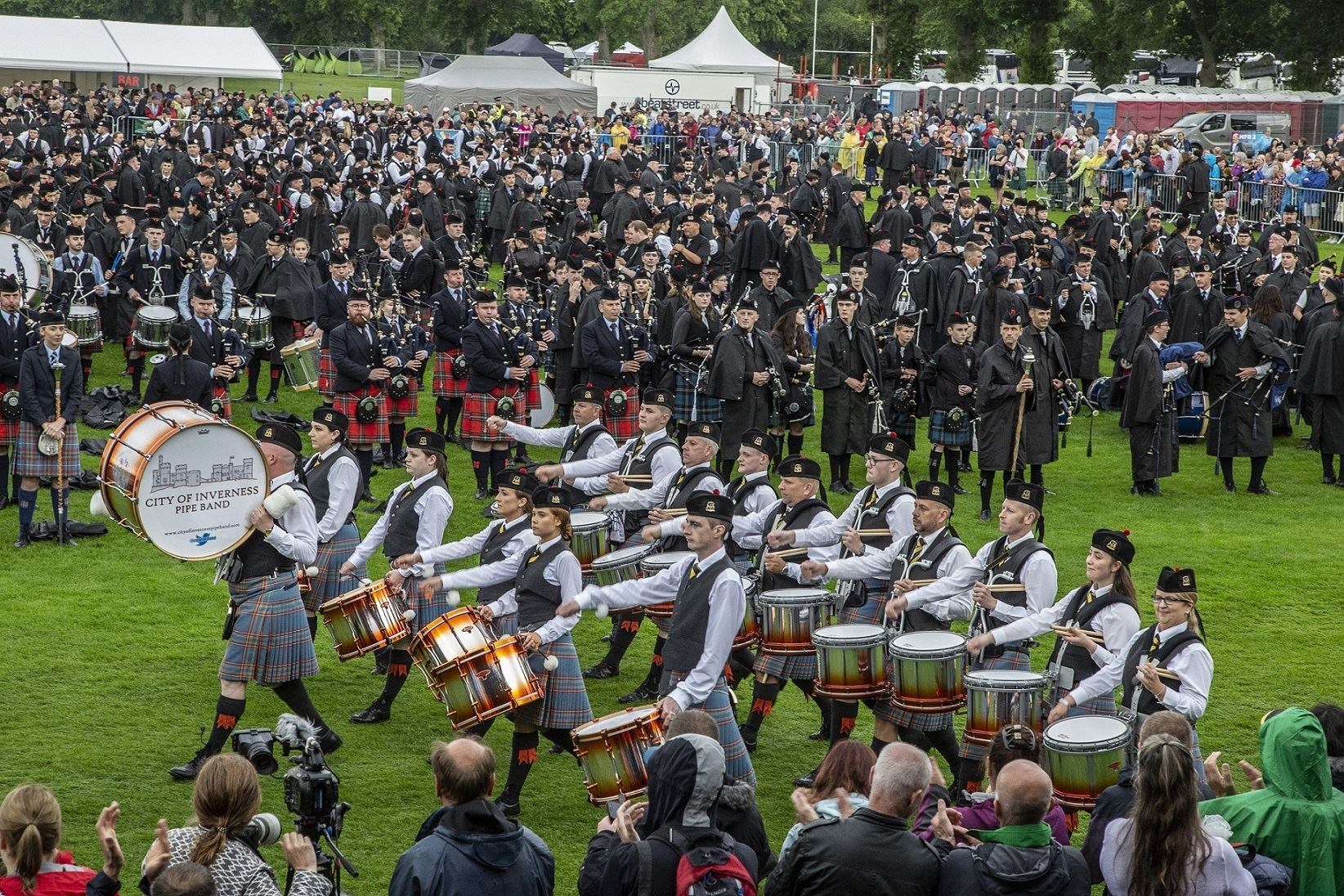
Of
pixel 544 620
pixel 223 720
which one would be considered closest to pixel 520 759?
pixel 544 620

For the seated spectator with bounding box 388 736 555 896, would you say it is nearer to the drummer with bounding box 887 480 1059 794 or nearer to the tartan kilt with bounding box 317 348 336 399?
the drummer with bounding box 887 480 1059 794

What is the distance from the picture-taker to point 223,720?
26.5 feet

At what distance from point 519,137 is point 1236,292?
19457 mm

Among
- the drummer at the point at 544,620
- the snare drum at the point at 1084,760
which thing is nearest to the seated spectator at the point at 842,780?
the snare drum at the point at 1084,760

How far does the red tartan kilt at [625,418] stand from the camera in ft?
47.0

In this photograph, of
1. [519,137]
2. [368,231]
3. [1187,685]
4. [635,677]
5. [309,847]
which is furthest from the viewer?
[519,137]

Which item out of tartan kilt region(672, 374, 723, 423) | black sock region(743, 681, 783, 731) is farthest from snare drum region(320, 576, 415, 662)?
tartan kilt region(672, 374, 723, 423)

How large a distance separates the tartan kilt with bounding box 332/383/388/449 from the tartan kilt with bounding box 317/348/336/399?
169 millimetres

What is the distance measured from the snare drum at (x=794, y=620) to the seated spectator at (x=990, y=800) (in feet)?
7.11

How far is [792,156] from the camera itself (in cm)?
3559

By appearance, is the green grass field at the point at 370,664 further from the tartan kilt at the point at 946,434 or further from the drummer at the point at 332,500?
the drummer at the point at 332,500

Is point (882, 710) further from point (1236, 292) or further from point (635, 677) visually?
point (1236, 292)

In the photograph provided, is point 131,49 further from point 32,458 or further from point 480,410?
point 32,458

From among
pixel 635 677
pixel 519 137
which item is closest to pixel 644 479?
pixel 635 677
